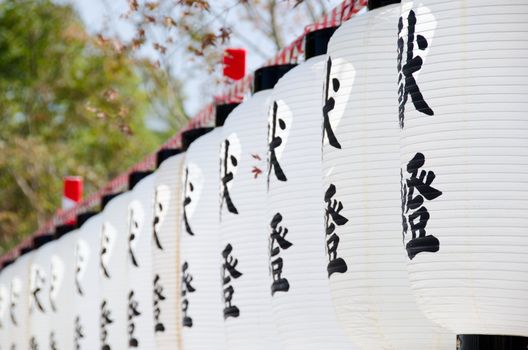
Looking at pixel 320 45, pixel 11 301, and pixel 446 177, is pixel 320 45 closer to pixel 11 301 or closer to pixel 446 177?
pixel 446 177

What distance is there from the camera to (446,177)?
525 centimetres

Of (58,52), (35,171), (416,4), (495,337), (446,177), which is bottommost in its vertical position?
(495,337)

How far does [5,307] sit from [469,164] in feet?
43.9

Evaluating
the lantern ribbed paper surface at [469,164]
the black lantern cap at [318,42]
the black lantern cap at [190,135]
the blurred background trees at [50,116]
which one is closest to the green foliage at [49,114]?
the blurred background trees at [50,116]

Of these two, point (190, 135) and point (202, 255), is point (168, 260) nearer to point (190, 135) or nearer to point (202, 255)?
point (202, 255)

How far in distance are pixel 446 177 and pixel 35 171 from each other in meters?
24.6

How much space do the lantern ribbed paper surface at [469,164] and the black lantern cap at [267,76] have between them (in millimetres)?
2643

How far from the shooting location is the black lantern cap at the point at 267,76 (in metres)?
8.03

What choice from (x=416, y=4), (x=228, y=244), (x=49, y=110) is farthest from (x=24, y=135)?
(x=416, y=4)

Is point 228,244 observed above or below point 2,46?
below

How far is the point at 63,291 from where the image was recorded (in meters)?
14.6

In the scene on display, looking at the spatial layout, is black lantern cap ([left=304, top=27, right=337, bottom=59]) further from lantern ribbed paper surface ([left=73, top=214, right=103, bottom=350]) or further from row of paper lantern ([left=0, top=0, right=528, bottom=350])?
lantern ribbed paper surface ([left=73, top=214, right=103, bottom=350])

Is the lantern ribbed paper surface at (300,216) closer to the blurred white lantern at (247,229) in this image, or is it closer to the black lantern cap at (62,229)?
the blurred white lantern at (247,229)

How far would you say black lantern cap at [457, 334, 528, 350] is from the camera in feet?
17.6
